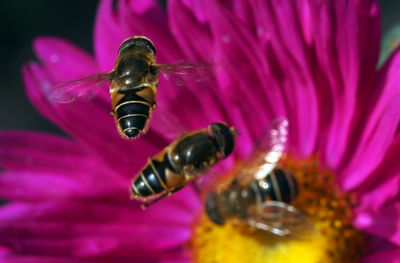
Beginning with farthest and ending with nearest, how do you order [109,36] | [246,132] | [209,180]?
[246,132] < [109,36] < [209,180]

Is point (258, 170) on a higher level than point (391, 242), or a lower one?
higher

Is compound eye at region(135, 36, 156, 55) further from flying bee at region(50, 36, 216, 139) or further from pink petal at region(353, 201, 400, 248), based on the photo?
pink petal at region(353, 201, 400, 248)

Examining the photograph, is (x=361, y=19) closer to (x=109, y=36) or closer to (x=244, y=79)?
(x=244, y=79)

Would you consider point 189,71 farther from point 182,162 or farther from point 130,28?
point 130,28

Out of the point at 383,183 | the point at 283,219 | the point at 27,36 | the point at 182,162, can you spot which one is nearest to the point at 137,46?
the point at 182,162

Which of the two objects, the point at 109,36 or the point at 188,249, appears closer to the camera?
the point at 109,36

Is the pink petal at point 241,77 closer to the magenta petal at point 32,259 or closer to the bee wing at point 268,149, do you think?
the bee wing at point 268,149

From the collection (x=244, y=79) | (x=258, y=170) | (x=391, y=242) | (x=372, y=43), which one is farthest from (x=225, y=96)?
(x=391, y=242)
